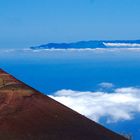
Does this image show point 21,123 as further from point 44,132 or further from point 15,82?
point 15,82

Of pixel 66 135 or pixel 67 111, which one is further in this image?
pixel 67 111

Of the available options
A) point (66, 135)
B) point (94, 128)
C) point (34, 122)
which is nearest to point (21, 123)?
point (34, 122)

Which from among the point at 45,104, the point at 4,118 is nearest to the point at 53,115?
the point at 45,104

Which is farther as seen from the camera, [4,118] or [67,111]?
[67,111]

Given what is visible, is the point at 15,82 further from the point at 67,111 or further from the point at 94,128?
the point at 94,128

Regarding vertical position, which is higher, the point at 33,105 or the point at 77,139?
the point at 33,105

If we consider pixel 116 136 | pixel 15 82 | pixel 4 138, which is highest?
pixel 15 82
